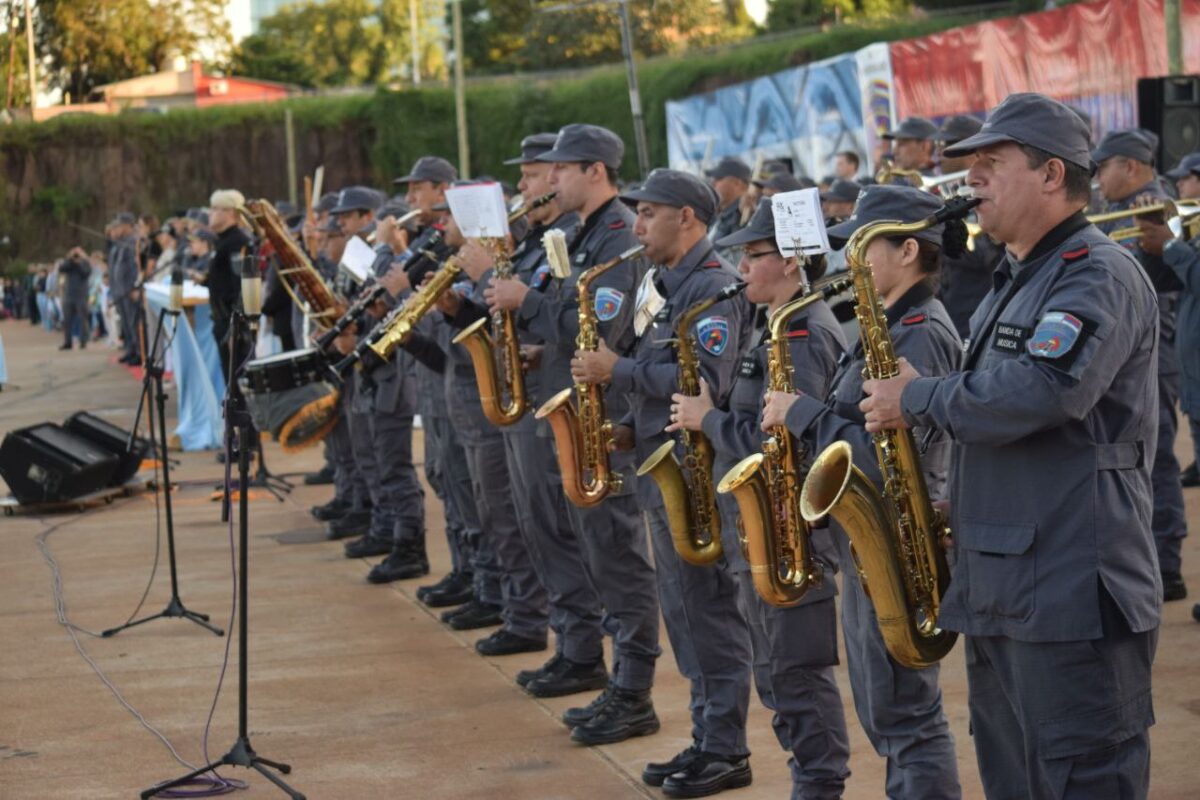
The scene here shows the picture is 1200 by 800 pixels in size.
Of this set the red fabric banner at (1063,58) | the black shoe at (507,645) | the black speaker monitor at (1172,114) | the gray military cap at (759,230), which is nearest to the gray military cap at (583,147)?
the gray military cap at (759,230)

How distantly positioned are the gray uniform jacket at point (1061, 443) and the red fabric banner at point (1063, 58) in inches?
560

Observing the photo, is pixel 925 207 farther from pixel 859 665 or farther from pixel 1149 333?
pixel 859 665

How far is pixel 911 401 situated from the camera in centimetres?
412

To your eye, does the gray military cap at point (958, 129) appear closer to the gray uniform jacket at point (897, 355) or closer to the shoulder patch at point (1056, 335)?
the gray uniform jacket at point (897, 355)

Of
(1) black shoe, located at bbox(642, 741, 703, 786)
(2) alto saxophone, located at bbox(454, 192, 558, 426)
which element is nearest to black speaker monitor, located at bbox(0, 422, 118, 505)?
(2) alto saxophone, located at bbox(454, 192, 558, 426)

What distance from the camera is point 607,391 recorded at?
Result: 7.21 meters

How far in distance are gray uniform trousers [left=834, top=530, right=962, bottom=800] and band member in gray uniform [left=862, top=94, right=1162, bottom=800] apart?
0.66 metres

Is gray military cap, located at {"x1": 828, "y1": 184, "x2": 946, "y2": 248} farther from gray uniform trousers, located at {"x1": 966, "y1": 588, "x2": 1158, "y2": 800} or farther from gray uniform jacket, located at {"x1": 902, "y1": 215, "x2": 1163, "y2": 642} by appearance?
gray uniform trousers, located at {"x1": 966, "y1": 588, "x2": 1158, "y2": 800}

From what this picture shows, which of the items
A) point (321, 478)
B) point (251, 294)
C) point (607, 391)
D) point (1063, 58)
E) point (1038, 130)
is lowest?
point (321, 478)

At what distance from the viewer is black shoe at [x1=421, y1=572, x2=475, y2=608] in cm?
984

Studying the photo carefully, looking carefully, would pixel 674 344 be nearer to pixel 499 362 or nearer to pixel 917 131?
pixel 499 362

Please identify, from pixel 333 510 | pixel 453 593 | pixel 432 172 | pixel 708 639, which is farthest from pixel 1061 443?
pixel 333 510

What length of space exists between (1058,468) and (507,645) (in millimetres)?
5040

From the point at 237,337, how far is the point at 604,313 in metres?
1.59
